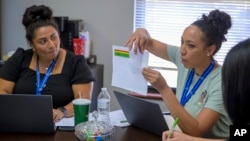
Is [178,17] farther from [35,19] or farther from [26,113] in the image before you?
[26,113]

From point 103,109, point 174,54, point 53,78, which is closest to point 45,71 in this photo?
point 53,78

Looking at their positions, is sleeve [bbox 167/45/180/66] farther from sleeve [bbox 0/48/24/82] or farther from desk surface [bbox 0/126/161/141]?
sleeve [bbox 0/48/24/82]

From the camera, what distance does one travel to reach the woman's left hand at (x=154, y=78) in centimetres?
161

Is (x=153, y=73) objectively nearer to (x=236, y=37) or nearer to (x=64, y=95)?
(x=64, y=95)

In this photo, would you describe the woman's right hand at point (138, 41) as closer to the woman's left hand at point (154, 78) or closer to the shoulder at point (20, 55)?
the woman's left hand at point (154, 78)

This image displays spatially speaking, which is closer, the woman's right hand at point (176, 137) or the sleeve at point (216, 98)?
the woman's right hand at point (176, 137)

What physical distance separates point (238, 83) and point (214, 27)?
741 millimetres

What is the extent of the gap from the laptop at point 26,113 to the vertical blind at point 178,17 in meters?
1.95

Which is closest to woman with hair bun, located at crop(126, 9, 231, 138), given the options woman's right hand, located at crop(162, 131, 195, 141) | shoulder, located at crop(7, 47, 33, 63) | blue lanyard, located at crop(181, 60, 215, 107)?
blue lanyard, located at crop(181, 60, 215, 107)

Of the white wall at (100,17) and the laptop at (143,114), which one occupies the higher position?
the white wall at (100,17)

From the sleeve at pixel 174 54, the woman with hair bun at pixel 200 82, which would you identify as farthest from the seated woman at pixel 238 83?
the sleeve at pixel 174 54

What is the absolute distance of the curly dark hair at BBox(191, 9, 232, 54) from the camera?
1714 mm

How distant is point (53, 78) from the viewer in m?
2.15

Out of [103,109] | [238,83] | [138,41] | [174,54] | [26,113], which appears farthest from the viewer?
[174,54]
